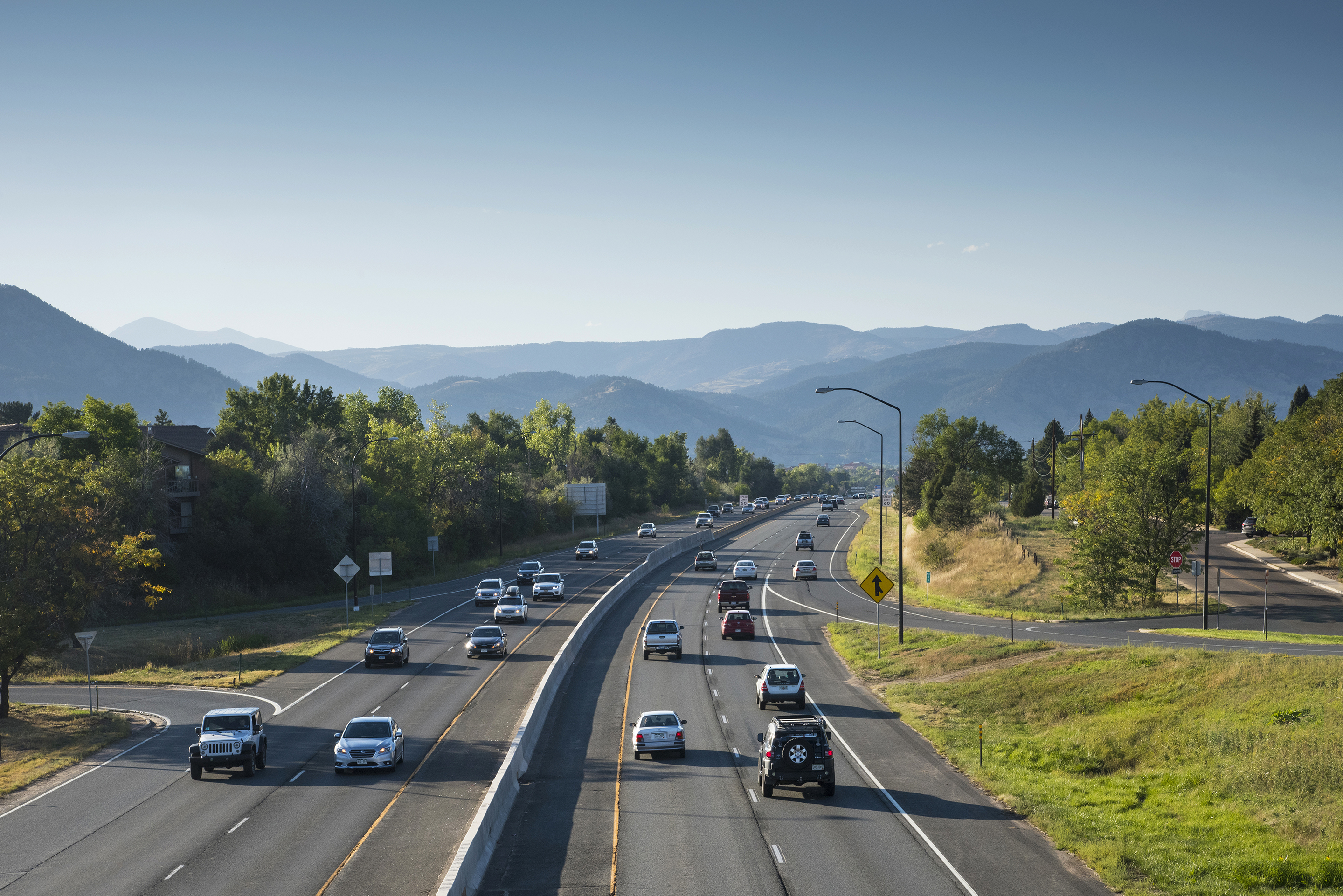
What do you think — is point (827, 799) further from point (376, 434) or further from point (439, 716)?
point (376, 434)

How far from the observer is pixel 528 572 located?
242ft

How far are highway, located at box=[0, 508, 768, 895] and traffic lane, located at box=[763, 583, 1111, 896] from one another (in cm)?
967

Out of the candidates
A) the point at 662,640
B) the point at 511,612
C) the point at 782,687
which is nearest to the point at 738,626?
the point at 662,640

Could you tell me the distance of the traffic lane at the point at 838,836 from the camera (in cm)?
1681

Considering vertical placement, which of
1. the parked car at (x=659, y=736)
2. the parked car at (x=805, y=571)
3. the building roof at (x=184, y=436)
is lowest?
the parked car at (x=805, y=571)

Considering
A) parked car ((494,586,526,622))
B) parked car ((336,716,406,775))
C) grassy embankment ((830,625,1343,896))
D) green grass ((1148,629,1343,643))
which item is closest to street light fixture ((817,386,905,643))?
grassy embankment ((830,625,1343,896))

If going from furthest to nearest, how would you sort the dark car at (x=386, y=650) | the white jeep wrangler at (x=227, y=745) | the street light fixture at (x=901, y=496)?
the dark car at (x=386, y=650) → the street light fixture at (x=901, y=496) → the white jeep wrangler at (x=227, y=745)

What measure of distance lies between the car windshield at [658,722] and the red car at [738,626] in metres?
21.9

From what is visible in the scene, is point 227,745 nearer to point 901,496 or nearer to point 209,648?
point 209,648

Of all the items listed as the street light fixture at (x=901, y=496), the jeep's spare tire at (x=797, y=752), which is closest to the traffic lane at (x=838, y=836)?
the jeep's spare tire at (x=797, y=752)

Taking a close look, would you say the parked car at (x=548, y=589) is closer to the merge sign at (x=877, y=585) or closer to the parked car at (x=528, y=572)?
the parked car at (x=528, y=572)

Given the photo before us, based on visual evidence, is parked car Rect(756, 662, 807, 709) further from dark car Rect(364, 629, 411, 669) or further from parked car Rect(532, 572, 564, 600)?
parked car Rect(532, 572, 564, 600)

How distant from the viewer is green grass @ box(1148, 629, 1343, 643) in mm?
37031

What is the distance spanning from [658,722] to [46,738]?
786 inches
